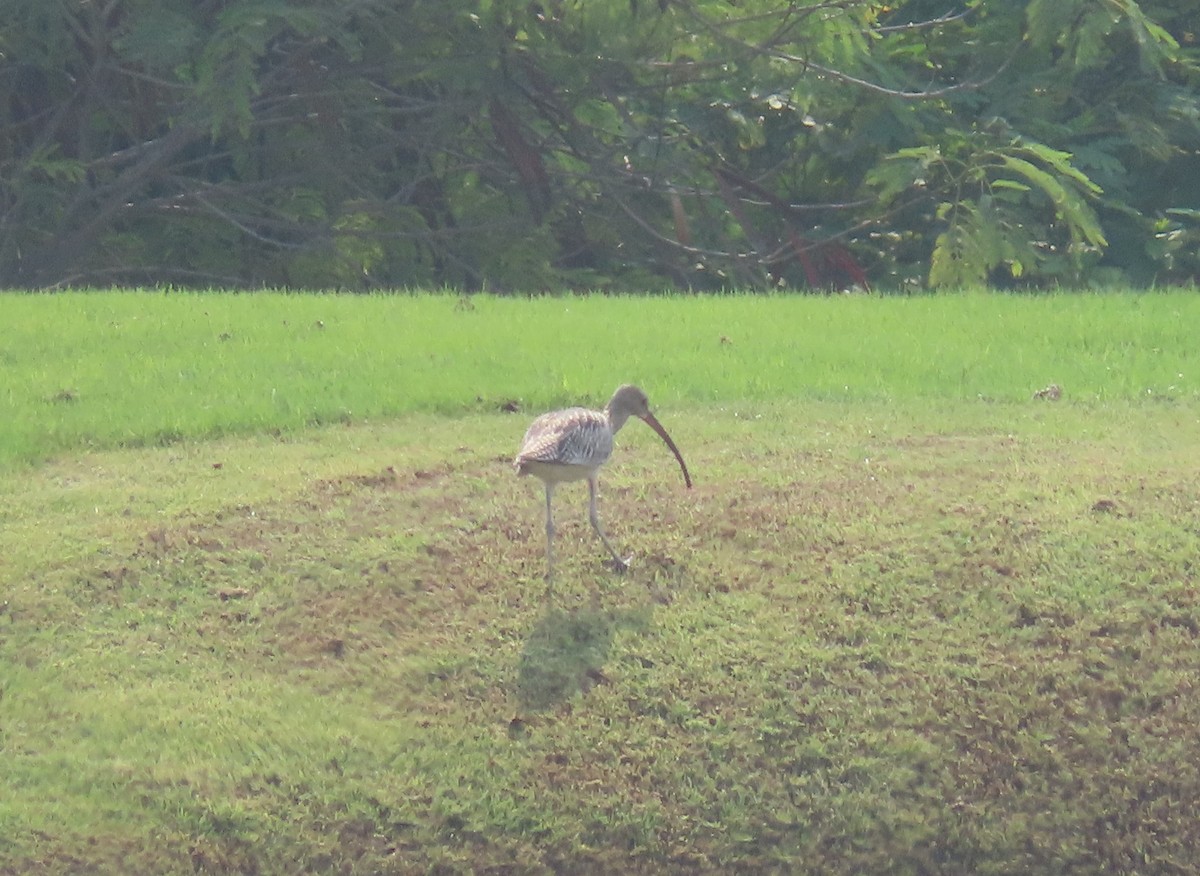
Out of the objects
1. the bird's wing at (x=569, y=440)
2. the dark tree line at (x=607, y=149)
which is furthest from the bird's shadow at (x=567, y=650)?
the dark tree line at (x=607, y=149)

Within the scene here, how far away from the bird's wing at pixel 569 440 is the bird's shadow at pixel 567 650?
60cm

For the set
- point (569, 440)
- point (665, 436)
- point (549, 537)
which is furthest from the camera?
point (665, 436)

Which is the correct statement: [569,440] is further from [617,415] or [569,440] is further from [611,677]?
[617,415]

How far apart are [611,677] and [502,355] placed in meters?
4.67

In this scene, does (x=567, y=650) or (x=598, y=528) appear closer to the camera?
(x=567, y=650)

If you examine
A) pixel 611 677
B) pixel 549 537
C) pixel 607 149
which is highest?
pixel 607 149

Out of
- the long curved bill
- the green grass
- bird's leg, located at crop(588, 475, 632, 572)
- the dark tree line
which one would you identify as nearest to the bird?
bird's leg, located at crop(588, 475, 632, 572)

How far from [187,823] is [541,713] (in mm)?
1288

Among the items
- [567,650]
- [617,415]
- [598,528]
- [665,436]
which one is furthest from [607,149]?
[567,650]

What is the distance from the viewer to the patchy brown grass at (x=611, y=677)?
6.01 meters

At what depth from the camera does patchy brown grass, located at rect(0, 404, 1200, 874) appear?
19.7ft

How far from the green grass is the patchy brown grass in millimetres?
1624

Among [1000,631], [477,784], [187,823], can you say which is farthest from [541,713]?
[1000,631]

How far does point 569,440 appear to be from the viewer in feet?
21.8
